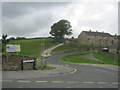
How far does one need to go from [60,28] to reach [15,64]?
83.0m

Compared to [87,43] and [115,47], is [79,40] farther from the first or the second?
[115,47]

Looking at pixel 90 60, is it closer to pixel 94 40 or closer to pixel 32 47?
pixel 32 47

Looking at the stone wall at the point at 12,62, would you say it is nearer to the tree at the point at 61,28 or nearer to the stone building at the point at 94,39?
the tree at the point at 61,28

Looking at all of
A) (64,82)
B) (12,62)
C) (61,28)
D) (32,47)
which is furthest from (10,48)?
(61,28)

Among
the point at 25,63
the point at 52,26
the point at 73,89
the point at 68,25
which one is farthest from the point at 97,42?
the point at 73,89

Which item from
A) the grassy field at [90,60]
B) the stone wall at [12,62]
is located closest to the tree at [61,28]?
the grassy field at [90,60]

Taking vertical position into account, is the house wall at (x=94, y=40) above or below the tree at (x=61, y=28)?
below

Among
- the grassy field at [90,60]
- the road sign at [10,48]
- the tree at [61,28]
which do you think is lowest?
the grassy field at [90,60]

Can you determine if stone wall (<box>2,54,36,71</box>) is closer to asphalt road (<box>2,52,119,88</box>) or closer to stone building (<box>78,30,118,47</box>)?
asphalt road (<box>2,52,119,88</box>)

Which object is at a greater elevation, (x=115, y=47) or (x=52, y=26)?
(x=52, y=26)

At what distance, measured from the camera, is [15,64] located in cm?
2134

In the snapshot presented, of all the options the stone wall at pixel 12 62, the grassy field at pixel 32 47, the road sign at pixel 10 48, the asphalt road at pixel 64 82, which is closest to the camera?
the asphalt road at pixel 64 82

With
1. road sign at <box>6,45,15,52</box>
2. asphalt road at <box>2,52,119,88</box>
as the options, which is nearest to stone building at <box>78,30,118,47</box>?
road sign at <box>6,45,15,52</box>

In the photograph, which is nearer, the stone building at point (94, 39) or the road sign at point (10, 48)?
the road sign at point (10, 48)
